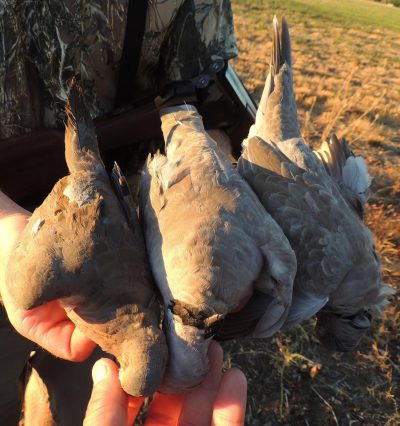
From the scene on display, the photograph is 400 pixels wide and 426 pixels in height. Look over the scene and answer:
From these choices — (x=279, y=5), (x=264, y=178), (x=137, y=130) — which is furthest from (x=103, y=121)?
(x=279, y=5)

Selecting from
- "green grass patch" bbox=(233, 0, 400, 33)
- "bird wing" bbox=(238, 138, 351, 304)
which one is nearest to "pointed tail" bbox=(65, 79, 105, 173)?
"bird wing" bbox=(238, 138, 351, 304)

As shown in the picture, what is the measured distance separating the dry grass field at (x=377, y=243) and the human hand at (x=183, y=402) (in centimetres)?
144

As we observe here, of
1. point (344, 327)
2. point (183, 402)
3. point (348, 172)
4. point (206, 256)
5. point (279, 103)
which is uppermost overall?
point (279, 103)

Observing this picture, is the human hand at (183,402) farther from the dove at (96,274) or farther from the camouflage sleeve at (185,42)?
the camouflage sleeve at (185,42)

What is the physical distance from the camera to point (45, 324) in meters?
2.22

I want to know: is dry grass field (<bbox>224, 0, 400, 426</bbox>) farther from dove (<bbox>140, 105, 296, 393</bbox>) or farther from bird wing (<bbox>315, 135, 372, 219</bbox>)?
dove (<bbox>140, 105, 296, 393</bbox>)

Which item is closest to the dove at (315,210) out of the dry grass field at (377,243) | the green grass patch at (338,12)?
the dry grass field at (377,243)

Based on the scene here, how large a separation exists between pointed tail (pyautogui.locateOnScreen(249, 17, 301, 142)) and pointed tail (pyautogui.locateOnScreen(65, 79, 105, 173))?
1103mm

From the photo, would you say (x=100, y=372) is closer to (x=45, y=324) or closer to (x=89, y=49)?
(x=45, y=324)

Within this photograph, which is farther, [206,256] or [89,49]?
[89,49]

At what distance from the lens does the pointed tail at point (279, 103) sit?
284cm

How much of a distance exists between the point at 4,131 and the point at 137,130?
0.73 meters

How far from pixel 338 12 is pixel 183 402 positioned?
16543 mm

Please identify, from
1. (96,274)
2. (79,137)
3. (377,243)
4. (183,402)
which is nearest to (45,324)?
(96,274)
